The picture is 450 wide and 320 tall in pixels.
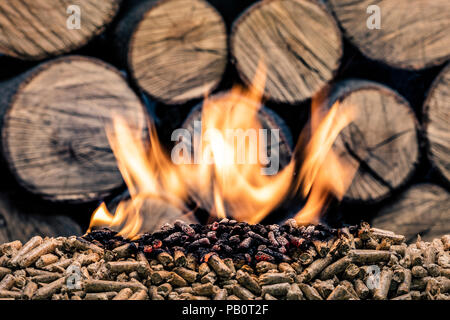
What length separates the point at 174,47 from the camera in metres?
1.86

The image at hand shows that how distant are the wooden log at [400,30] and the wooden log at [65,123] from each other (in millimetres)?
1039

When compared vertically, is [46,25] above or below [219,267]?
above

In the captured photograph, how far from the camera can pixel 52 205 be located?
1.95m

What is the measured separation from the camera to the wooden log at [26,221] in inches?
73.5

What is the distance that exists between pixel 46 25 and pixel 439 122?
182 cm

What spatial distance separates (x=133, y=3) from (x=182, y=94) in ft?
1.54

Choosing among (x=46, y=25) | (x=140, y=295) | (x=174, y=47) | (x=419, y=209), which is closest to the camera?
(x=140, y=295)

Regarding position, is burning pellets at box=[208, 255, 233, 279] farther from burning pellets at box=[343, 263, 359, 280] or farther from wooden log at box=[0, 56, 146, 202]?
wooden log at box=[0, 56, 146, 202]

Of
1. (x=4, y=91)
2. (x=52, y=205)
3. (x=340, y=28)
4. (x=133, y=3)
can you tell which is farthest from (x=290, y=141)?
(x=4, y=91)

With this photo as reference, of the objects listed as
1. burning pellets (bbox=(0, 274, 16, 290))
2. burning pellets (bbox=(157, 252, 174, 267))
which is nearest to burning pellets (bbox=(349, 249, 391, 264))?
burning pellets (bbox=(157, 252, 174, 267))

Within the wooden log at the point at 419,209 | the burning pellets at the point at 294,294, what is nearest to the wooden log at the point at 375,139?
the wooden log at the point at 419,209

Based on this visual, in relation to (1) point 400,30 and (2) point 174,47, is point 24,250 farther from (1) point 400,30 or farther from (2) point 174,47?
(1) point 400,30

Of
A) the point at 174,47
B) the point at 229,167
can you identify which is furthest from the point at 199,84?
the point at 229,167

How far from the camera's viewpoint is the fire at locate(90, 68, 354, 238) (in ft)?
6.30
